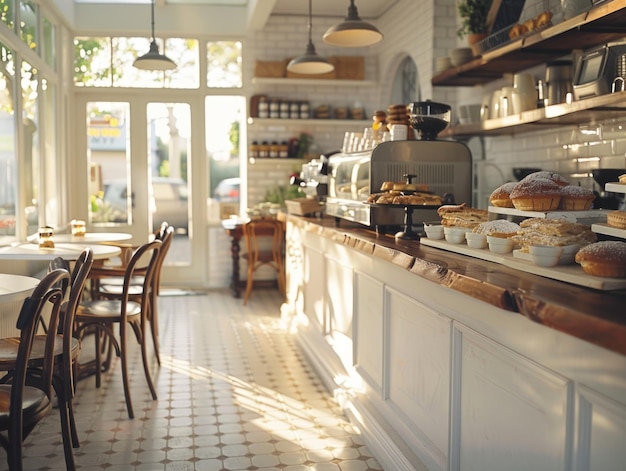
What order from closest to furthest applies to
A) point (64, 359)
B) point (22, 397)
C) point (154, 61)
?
point (22, 397) → point (64, 359) → point (154, 61)

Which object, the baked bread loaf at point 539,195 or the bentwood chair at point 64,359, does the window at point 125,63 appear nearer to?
the bentwood chair at point 64,359

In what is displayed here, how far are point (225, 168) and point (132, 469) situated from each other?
5.64 meters

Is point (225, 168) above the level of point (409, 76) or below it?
below

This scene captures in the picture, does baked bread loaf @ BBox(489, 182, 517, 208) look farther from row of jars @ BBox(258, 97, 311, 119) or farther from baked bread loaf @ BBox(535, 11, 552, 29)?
row of jars @ BBox(258, 97, 311, 119)

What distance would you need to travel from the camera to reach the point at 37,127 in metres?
6.09

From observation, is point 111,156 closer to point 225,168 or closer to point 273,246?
point 225,168

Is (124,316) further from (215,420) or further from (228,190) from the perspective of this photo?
(228,190)

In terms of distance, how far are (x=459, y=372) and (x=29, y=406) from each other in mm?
1459

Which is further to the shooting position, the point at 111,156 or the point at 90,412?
the point at 111,156

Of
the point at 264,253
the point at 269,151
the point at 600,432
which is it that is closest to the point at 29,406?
the point at 600,432

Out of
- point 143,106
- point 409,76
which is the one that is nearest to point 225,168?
point 143,106

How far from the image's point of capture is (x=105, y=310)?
4.14 m

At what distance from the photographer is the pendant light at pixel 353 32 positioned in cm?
496

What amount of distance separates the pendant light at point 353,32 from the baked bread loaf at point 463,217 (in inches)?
94.4
